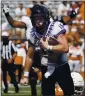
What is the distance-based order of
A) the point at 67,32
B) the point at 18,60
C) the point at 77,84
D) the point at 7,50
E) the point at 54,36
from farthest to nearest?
1. the point at 67,32
2. the point at 18,60
3. the point at 7,50
4. the point at 77,84
5. the point at 54,36

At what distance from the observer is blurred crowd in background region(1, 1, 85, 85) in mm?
14953

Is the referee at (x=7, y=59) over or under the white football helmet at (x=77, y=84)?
under

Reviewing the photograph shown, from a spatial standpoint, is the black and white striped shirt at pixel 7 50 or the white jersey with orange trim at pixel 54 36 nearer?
the white jersey with orange trim at pixel 54 36

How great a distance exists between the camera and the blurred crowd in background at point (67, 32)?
15.0 meters

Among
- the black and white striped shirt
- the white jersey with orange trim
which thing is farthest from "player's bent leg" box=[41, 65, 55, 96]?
the black and white striped shirt

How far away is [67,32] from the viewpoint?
16312 mm

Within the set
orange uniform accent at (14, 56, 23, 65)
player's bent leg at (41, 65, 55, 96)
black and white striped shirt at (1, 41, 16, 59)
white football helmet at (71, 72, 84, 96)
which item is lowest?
orange uniform accent at (14, 56, 23, 65)

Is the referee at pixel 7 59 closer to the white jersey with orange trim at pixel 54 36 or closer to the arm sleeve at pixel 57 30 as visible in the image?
the white jersey with orange trim at pixel 54 36

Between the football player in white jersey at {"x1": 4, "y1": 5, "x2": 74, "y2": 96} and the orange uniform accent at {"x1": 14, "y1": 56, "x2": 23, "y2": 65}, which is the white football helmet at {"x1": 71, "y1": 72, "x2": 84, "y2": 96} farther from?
the orange uniform accent at {"x1": 14, "y1": 56, "x2": 23, "y2": 65}

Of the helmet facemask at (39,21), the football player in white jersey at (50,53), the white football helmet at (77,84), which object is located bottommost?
the white football helmet at (77,84)

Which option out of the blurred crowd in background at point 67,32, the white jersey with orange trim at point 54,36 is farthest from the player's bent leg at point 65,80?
the blurred crowd in background at point 67,32

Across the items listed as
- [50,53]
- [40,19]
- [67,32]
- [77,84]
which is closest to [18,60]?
[67,32]

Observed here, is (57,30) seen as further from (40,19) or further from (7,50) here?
(7,50)

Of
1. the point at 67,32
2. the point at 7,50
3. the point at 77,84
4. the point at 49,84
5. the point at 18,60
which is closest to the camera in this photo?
the point at 49,84
